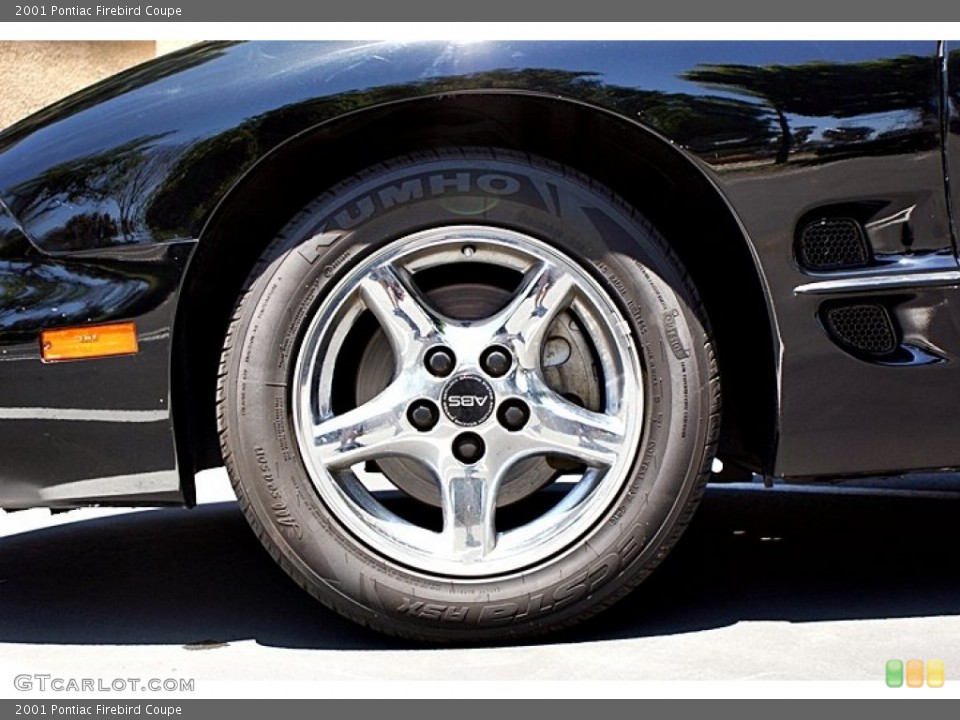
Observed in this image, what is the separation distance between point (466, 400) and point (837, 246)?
79 cm

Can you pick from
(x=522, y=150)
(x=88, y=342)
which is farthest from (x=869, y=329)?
(x=88, y=342)

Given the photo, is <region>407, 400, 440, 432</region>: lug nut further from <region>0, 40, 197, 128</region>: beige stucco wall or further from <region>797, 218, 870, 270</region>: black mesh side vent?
<region>0, 40, 197, 128</region>: beige stucco wall

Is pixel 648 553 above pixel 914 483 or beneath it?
above

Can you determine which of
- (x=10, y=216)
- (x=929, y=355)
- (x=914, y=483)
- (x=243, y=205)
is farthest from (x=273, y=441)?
(x=914, y=483)

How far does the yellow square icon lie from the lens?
7.68ft

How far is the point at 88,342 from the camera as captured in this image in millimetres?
2396

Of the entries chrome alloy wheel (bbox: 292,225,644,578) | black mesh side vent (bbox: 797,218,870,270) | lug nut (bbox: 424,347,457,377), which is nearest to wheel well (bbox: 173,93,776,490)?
black mesh side vent (bbox: 797,218,870,270)

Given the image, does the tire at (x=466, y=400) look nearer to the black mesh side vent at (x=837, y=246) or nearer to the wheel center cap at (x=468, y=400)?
the wheel center cap at (x=468, y=400)

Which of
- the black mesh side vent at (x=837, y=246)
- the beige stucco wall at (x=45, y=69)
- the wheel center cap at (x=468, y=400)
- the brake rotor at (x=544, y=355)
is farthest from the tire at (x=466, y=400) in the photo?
the beige stucco wall at (x=45, y=69)

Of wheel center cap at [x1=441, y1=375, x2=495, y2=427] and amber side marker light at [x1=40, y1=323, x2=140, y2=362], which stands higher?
amber side marker light at [x1=40, y1=323, x2=140, y2=362]

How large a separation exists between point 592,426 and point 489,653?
1.65 feet

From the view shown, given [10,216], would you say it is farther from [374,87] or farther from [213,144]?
[374,87]

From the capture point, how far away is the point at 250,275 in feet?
8.18

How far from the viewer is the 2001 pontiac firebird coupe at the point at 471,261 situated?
2408 millimetres
